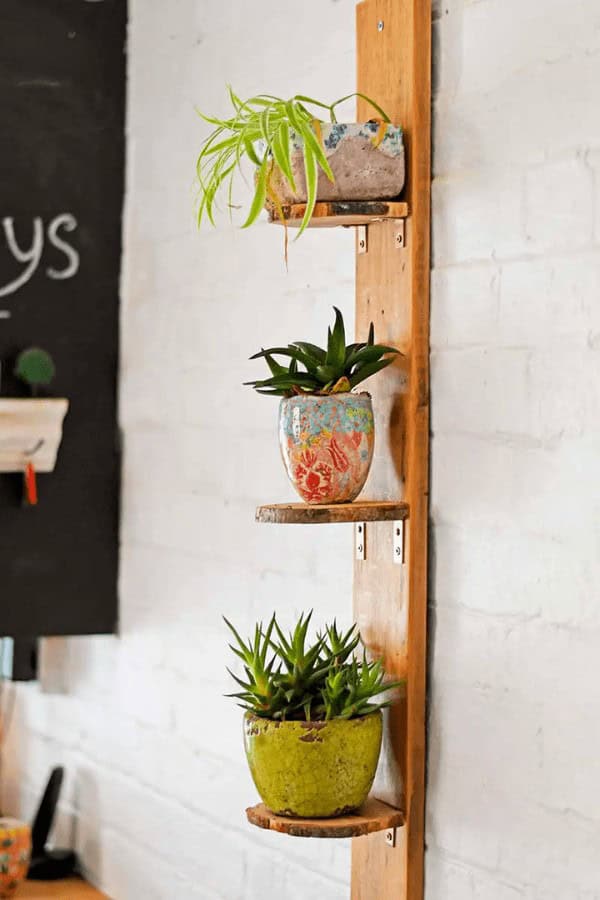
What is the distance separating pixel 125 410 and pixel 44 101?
473 mm

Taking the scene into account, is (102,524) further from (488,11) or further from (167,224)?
(488,11)

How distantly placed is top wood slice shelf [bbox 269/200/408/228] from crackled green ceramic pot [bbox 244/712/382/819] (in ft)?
1.60

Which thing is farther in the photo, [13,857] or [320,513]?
[13,857]

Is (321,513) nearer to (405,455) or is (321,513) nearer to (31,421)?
(405,455)

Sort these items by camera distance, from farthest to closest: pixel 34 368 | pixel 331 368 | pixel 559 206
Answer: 1. pixel 34 368
2. pixel 331 368
3. pixel 559 206

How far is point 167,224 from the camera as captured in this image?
187 cm

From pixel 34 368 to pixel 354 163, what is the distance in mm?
757

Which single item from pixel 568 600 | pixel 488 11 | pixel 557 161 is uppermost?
pixel 488 11

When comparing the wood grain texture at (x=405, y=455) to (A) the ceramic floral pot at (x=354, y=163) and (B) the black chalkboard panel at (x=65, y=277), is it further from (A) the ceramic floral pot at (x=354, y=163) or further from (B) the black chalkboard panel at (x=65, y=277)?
(B) the black chalkboard panel at (x=65, y=277)

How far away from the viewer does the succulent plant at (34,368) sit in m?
1.86

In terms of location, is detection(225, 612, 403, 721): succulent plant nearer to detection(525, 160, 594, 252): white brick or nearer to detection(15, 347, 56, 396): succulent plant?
detection(525, 160, 594, 252): white brick

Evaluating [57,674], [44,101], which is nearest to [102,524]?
[57,674]

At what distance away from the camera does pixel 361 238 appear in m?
1.37

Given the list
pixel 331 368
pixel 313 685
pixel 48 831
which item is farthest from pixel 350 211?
pixel 48 831
